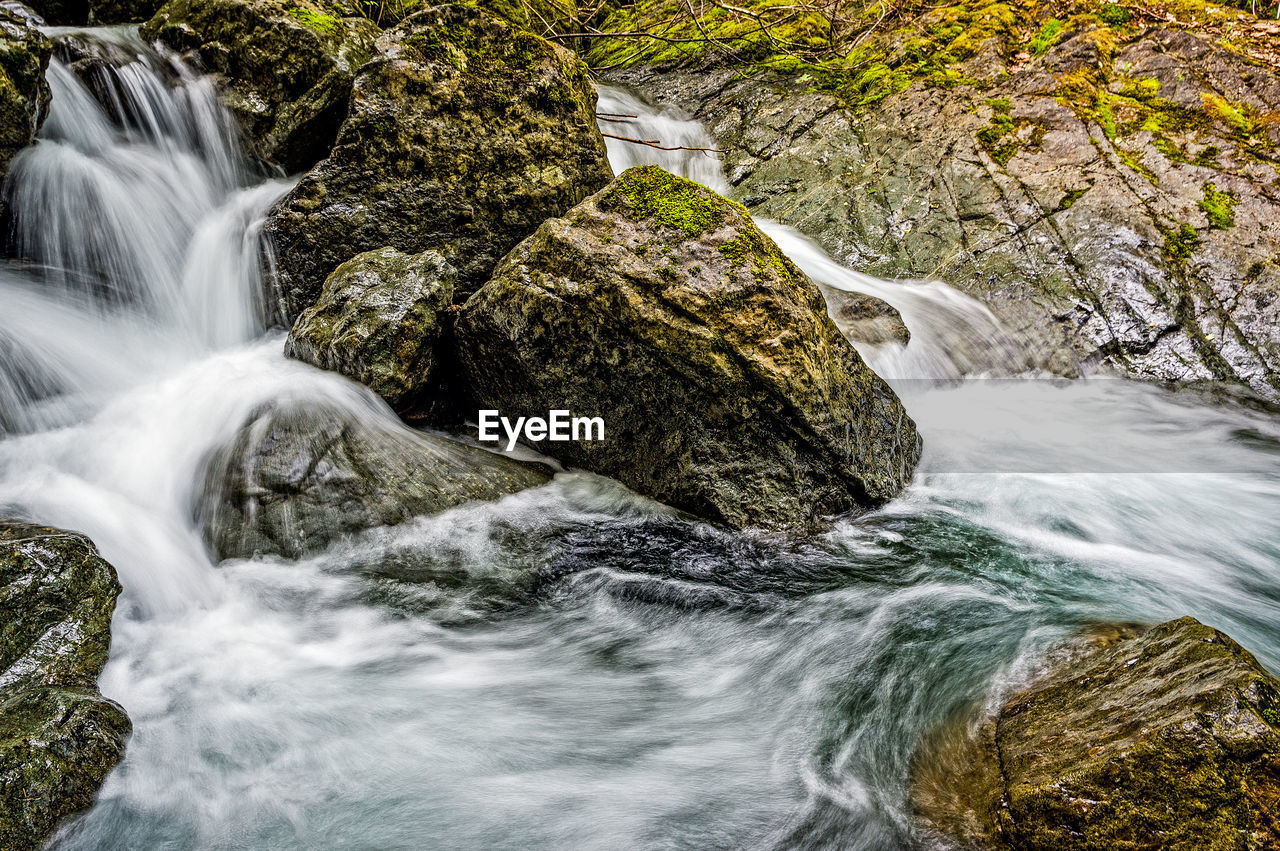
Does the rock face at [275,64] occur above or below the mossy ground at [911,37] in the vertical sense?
below

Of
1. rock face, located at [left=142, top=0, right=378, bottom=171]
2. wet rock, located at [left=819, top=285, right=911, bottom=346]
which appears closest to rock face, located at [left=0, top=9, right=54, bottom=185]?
rock face, located at [left=142, top=0, right=378, bottom=171]

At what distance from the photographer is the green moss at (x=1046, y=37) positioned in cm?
843

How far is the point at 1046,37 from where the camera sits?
8500mm

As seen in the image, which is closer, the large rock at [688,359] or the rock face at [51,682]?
the rock face at [51,682]

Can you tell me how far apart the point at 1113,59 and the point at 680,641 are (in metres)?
9.05

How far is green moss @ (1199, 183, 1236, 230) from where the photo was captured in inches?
266

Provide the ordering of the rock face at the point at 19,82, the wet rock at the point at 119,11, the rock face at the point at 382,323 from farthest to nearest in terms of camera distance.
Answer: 1. the wet rock at the point at 119,11
2. the rock face at the point at 19,82
3. the rock face at the point at 382,323

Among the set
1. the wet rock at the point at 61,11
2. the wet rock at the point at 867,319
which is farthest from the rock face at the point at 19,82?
the wet rock at the point at 867,319

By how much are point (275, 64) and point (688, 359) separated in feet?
16.0

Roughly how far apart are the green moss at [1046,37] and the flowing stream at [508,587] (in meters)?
4.83

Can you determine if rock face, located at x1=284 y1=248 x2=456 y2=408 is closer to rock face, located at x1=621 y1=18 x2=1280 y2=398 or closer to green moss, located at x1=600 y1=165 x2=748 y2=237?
green moss, located at x1=600 y1=165 x2=748 y2=237

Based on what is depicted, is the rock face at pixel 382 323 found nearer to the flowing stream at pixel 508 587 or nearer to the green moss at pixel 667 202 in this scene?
the flowing stream at pixel 508 587

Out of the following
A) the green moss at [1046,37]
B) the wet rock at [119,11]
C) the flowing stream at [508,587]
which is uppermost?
the green moss at [1046,37]

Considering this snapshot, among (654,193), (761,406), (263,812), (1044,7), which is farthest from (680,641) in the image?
(1044,7)
